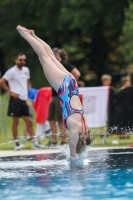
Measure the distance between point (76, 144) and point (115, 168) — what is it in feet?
2.23

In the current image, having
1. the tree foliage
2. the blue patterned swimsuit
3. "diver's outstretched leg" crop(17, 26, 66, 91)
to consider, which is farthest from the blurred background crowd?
the blue patterned swimsuit

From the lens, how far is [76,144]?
9.66 meters

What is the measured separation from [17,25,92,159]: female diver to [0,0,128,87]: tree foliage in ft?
73.5

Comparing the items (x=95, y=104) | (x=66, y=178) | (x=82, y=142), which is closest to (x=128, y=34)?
(x=95, y=104)

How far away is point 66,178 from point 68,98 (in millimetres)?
2091

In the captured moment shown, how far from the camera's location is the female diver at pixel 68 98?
9.67 m

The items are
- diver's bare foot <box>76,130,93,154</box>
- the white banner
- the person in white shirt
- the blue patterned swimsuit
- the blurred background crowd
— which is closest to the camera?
diver's bare foot <box>76,130,93,154</box>

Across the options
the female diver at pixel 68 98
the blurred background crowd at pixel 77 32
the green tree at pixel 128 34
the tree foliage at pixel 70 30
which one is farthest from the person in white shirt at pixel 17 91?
the tree foliage at pixel 70 30

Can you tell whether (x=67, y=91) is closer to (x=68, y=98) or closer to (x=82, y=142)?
(x=68, y=98)

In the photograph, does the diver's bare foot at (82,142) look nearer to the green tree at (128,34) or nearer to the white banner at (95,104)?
the white banner at (95,104)

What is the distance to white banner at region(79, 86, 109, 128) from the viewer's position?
47.1 ft

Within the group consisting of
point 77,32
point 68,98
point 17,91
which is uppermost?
point 77,32

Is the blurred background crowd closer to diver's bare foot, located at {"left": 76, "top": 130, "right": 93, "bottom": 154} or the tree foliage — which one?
the tree foliage

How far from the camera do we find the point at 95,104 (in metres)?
14.4
